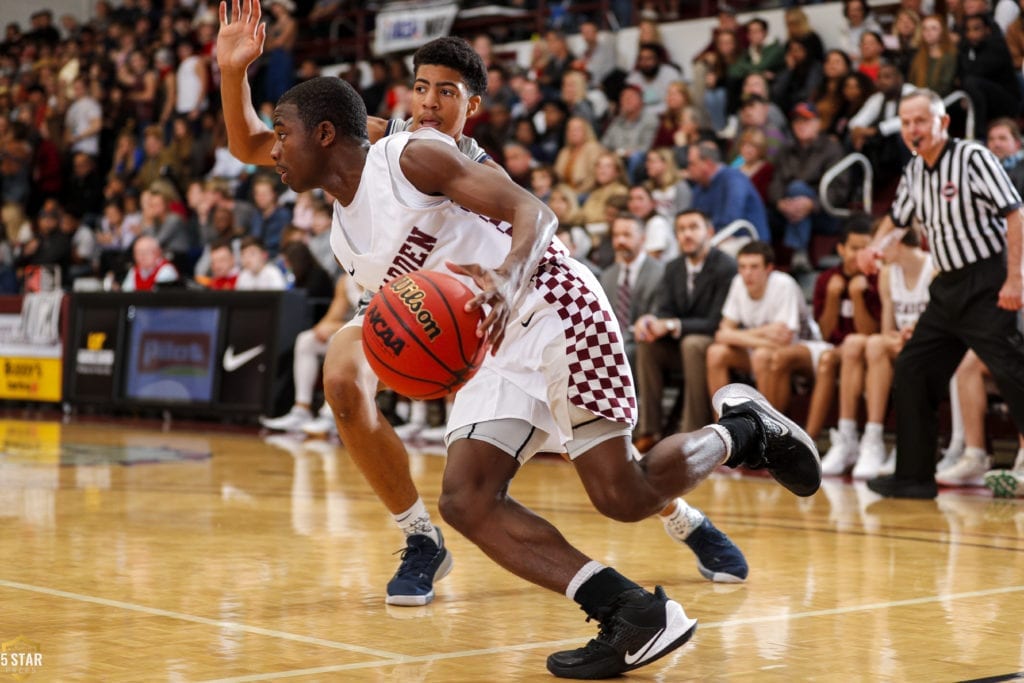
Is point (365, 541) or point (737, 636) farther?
point (365, 541)

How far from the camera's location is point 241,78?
460cm

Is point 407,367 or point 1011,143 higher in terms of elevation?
point 1011,143

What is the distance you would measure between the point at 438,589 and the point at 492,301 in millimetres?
1768

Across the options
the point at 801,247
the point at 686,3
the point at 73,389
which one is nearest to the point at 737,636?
the point at 801,247

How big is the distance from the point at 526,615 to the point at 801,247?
24.5 ft

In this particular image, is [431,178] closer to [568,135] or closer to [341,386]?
[341,386]

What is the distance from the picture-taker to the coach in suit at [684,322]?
9.59m

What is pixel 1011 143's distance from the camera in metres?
9.33

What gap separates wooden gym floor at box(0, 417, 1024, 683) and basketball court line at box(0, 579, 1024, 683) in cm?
1

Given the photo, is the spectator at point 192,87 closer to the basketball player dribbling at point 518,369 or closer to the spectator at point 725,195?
the spectator at point 725,195

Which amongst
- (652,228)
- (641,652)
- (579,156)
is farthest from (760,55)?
(641,652)

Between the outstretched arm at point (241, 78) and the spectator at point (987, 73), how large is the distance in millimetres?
7444

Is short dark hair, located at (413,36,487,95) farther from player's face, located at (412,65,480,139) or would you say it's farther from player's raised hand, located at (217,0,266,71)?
player's raised hand, located at (217,0,266,71)

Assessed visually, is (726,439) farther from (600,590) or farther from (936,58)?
(936,58)
